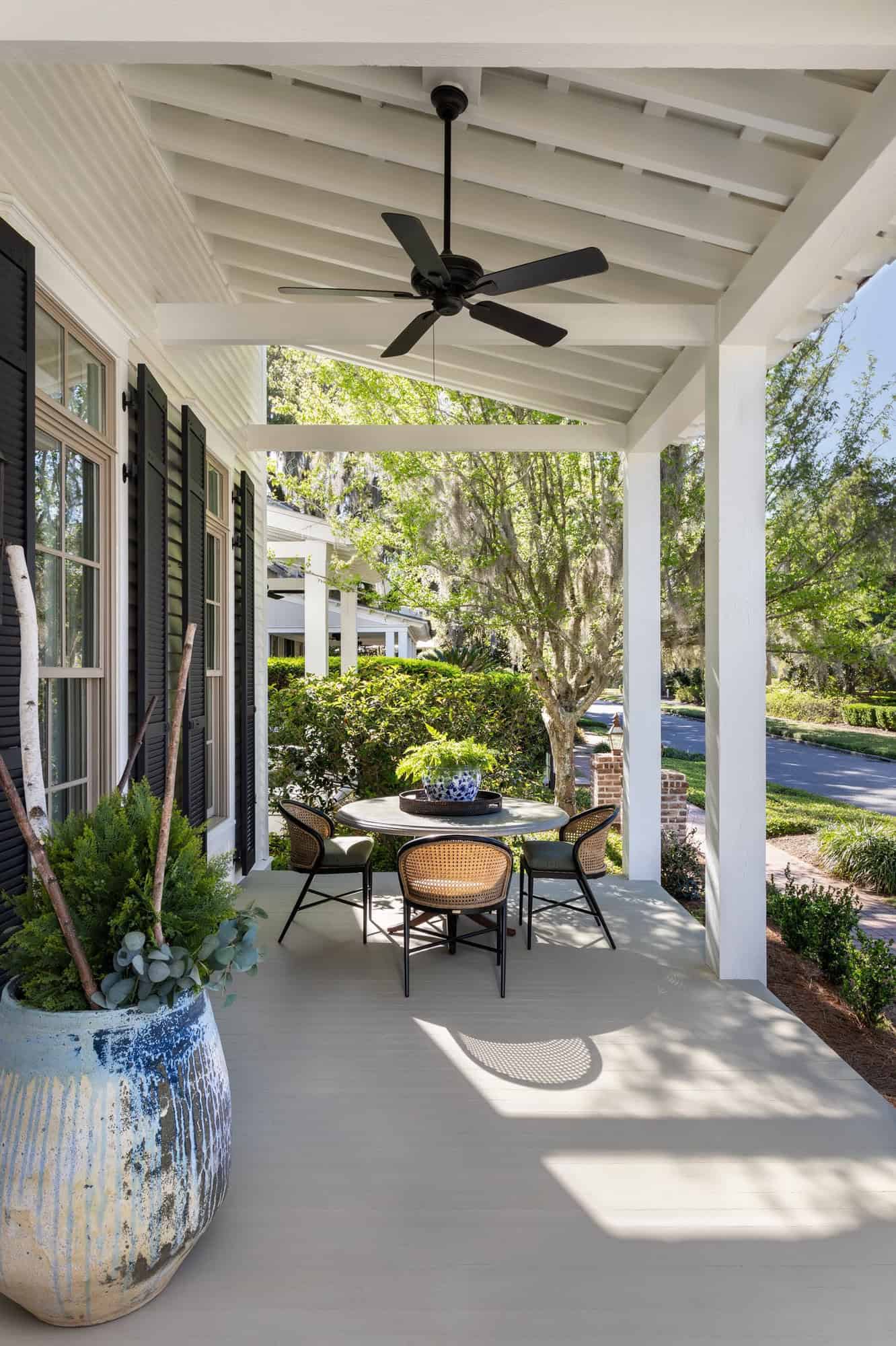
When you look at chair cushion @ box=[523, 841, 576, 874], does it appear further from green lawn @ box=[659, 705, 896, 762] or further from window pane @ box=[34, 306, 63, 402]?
green lawn @ box=[659, 705, 896, 762]

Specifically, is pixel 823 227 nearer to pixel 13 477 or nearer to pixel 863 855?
pixel 13 477

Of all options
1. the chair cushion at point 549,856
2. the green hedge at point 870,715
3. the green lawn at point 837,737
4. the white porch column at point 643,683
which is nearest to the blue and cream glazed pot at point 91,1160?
the chair cushion at point 549,856

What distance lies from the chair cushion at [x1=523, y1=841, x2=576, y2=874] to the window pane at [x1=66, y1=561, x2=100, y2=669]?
2.43 meters

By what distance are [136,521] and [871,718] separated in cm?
2090

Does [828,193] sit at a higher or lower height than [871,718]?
higher

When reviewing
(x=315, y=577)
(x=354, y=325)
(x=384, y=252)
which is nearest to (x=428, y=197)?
(x=354, y=325)

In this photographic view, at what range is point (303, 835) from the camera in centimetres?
459

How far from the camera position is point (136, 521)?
363 cm

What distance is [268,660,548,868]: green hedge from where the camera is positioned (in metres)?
7.51

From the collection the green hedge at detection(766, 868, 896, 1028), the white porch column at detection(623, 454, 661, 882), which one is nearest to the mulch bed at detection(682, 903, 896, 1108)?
the green hedge at detection(766, 868, 896, 1028)

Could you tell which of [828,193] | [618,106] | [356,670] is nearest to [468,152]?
[618,106]

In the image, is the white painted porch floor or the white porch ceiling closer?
the white painted porch floor

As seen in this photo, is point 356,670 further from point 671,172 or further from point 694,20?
point 694,20

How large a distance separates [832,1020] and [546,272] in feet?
11.4
